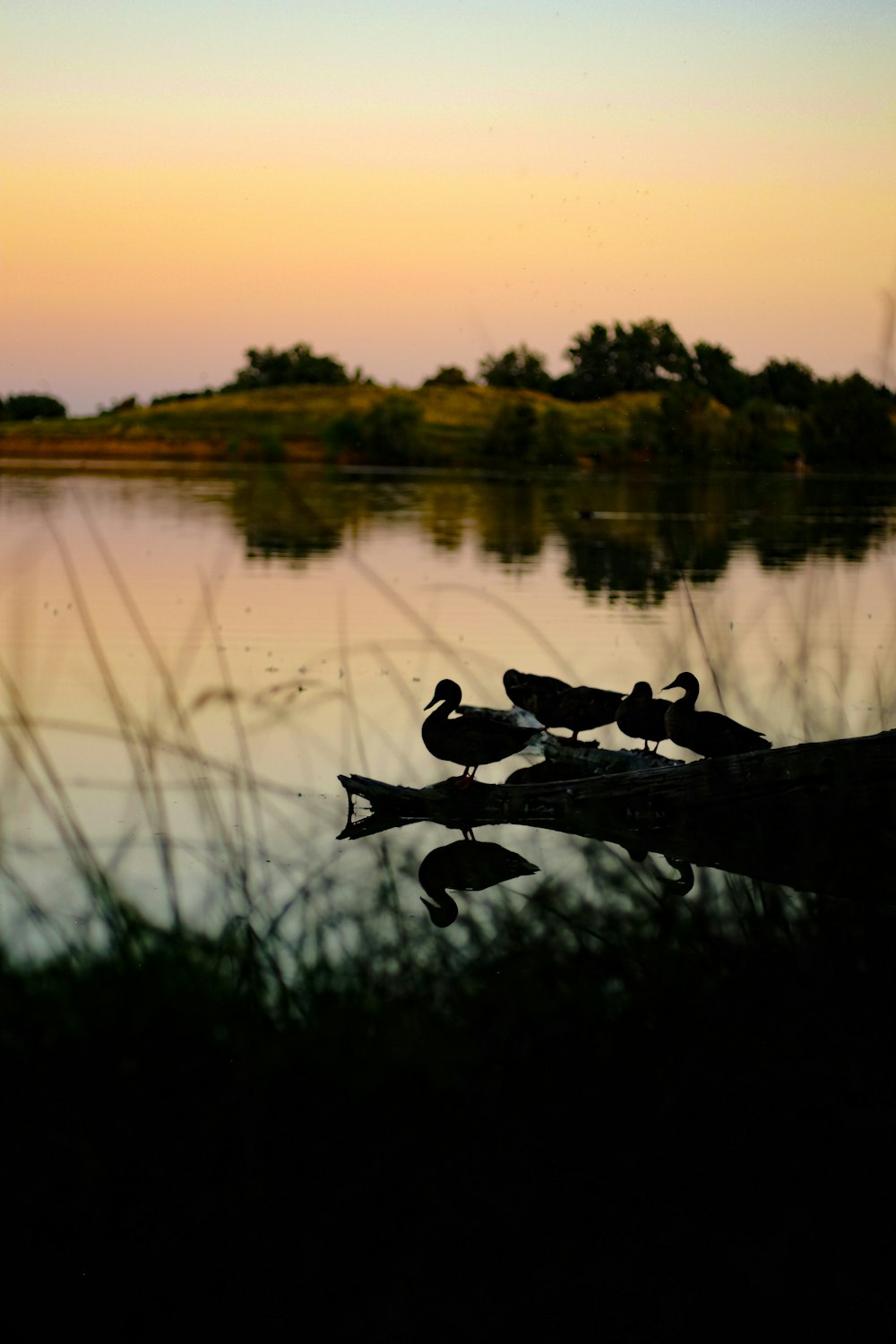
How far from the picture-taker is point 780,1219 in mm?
3119

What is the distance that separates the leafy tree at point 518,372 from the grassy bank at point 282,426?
69354 mm

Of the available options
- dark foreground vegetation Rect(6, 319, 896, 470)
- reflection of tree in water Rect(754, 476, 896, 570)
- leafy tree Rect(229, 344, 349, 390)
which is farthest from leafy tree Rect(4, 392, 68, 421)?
reflection of tree in water Rect(754, 476, 896, 570)

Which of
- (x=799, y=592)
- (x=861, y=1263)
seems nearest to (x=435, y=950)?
(x=861, y=1263)

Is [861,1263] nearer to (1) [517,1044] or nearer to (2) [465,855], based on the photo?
(1) [517,1044]

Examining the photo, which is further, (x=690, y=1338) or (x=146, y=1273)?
(x=146, y=1273)

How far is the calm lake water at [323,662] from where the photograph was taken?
15.6ft

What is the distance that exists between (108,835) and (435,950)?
3652 mm

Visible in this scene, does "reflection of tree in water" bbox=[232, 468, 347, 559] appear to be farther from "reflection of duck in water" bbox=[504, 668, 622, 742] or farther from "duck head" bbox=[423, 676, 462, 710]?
"duck head" bbox=[423, 676, 462, 710]

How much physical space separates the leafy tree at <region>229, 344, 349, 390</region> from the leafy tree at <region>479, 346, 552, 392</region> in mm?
112567

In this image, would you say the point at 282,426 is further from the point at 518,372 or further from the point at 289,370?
the point at 518,372

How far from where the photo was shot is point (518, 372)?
568 cm

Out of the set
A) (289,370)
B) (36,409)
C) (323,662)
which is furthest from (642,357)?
(289,370)

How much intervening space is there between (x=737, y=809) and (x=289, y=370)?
387ft

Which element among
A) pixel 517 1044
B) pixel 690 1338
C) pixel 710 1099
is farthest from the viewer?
pixel 517 1044
